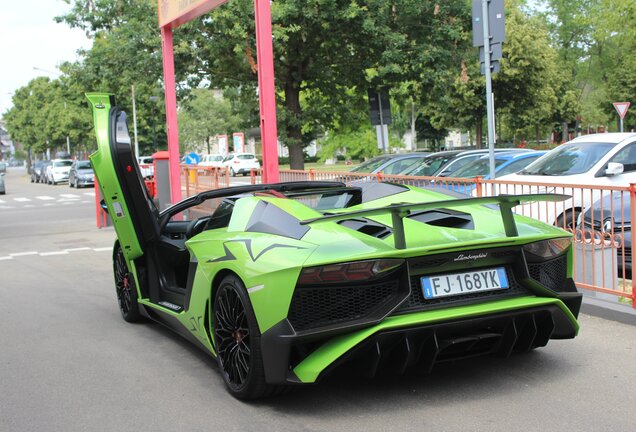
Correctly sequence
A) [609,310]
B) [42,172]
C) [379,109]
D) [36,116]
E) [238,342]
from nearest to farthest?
[238,342] → [609,310] → [379,109] → [42,172] → [36,116]

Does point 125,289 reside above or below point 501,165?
below

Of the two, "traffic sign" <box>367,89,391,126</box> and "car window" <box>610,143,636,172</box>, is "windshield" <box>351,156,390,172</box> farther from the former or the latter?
"car window" <box>610,143,636,172</box>

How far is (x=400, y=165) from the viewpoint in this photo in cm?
1869

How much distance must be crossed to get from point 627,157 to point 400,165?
324 inches

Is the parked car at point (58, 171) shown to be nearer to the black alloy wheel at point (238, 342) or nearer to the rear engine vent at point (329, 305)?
the black alloy wheel at point (238, 342)

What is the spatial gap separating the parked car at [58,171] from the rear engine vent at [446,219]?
46163 mm

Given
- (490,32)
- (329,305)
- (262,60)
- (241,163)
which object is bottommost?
(329,305)

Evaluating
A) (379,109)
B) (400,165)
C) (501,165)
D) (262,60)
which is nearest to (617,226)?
(262,60)

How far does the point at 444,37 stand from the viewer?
63.5ft

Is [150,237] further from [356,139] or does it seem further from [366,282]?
[356,139]

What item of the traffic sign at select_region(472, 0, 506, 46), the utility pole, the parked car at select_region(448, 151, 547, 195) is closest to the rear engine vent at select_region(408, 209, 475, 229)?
the utility pole

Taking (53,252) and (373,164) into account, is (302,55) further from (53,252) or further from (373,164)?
(53,252)

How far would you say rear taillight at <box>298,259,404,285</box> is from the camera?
13.0 ft

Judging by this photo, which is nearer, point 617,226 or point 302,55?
point 617,226
